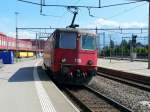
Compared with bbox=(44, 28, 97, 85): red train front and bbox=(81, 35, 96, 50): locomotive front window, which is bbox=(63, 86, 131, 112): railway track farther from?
bbox=(81, 35, 96, 50): locomotive front window

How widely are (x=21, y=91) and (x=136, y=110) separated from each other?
16.1ft

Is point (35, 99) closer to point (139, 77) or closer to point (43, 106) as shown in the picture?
point (43, 106)

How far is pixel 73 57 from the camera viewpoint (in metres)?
20.8

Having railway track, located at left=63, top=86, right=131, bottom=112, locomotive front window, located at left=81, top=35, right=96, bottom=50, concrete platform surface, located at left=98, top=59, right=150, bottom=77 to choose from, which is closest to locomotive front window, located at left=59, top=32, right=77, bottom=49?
locomotive front window, located at left=81, top=35, right=96, bottom=50

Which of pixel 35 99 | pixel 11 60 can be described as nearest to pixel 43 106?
pixel 35 99

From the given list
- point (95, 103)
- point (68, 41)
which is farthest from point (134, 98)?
point (68, 41)

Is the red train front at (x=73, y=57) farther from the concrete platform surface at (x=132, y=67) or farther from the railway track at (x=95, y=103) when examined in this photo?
the concrete platform surface at (x=132, y=67)

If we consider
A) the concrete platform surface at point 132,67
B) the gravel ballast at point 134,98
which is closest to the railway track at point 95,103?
the gravel ballast at point 134,98

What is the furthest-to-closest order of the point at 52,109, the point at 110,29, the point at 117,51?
the point at 117,51
the point at 110,29
the point at 52,109

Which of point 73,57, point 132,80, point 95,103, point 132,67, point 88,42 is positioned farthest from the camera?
point 132,67

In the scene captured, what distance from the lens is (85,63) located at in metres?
20.9

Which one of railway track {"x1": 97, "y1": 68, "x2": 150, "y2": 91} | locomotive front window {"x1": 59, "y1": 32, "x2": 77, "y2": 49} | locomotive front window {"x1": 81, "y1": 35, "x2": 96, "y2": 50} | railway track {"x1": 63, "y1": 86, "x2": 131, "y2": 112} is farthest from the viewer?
railway track {"x1": 97, "y1": 68, "x2": 150, "y2": 91}

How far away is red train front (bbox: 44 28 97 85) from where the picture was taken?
20.7 m

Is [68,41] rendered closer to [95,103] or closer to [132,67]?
[95,103]
